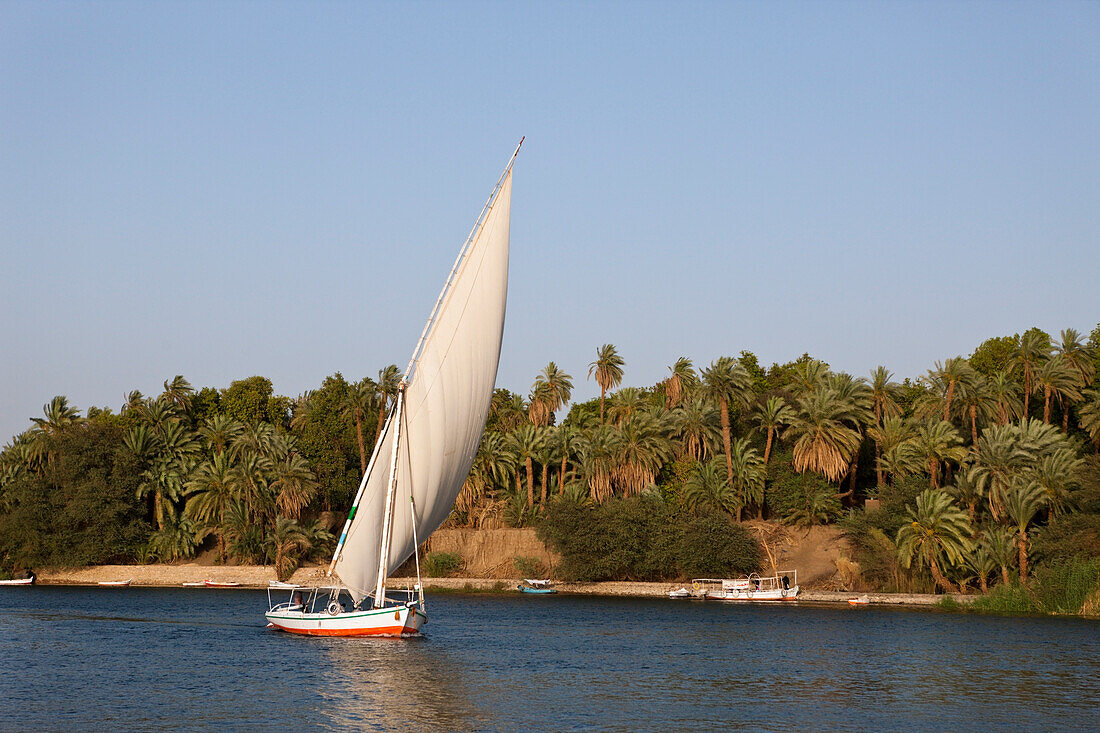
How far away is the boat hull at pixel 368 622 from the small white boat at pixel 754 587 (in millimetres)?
35353

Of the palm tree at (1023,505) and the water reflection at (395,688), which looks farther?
the palm tree at (1023,505)

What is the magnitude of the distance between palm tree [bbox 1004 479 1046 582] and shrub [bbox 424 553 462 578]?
41089 millimetres

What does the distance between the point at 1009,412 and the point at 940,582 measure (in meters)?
15.5

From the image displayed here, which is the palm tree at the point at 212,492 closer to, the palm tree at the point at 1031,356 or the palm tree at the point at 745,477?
the palm tree at the point at 745,477

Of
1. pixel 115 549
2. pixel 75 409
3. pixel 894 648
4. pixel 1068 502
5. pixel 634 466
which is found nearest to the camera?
pixel 894 648

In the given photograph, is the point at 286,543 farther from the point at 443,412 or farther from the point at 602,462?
the point at 443,412

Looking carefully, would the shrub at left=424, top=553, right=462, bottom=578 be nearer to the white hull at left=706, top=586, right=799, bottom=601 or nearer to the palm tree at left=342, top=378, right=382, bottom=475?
the palm tree at left=342, top=378, right=382, bottom=475

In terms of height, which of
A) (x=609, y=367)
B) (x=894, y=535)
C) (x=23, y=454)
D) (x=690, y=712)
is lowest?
(x=690, y=712)

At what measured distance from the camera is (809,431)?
8162cm

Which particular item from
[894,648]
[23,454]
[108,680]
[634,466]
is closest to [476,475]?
[634,466]

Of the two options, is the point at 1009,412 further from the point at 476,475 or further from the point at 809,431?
the point at 476,475

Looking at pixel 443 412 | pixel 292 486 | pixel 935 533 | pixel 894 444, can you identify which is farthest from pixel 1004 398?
pixel 292 486

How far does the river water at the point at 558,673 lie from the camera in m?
31.6

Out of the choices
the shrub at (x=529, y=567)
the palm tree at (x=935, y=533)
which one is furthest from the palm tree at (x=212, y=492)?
the palm tree at (x=935, y=533)
